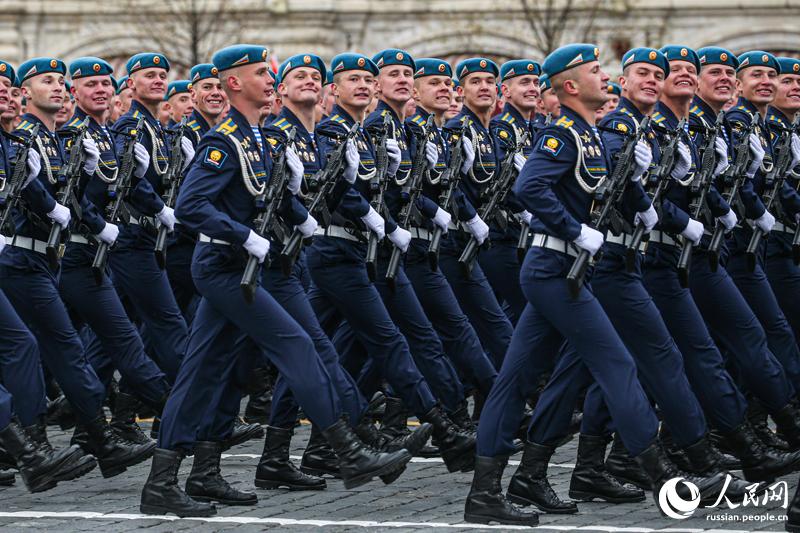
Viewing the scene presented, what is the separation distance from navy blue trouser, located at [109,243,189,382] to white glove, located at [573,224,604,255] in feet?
10.6

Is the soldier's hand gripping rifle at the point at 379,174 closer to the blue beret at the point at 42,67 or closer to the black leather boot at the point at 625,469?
the black leather boot at the point at 625,469

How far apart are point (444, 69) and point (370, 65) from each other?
A: 1171 millimetres

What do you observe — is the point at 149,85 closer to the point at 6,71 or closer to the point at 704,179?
the point at 6,71

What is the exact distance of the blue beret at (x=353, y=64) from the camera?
938 cm

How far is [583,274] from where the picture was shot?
24.4ft

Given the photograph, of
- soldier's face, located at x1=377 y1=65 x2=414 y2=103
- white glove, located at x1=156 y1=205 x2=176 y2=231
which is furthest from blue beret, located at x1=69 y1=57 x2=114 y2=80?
soldier's face, located at x1=377 y1=65 x2=414 y2=103

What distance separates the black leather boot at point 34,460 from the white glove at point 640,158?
9.06ft

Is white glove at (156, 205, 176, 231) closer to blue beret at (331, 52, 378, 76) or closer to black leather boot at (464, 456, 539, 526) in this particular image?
blue beret at (331, 52, 378, 76)

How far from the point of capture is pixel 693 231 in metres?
Result: 8.32

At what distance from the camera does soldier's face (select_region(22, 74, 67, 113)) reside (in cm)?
952

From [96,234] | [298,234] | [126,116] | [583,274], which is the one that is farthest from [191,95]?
[583,274]

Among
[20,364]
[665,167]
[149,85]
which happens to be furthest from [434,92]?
[20,364]

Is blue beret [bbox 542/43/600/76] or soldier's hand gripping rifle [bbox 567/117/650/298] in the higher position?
blue beret [bbox 542/43/600/76]

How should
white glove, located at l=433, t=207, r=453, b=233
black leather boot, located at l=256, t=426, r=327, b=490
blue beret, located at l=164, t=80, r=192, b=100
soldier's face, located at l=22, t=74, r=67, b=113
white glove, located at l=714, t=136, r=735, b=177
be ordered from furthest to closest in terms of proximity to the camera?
blue beret, located at l=164, t=80, r=192, b=100, white glove, located at l=433, t=207, r=453, b=233, soldier's face, located at l=22, t=74, r=67, b=113, white glove, located at l=714, t=136, r=735, b=177, black leather boot, located at l=256, t=426, r=327, b=490
